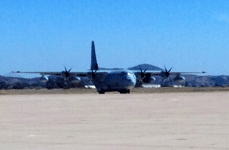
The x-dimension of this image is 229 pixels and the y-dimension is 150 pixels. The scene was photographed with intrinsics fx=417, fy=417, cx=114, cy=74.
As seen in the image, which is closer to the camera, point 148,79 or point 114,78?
point 114,78

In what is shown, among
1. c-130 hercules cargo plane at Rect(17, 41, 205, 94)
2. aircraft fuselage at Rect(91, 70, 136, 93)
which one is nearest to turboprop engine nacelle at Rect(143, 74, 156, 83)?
c-130 hercules cargo plane at Rect(17, 41, 205, 94)

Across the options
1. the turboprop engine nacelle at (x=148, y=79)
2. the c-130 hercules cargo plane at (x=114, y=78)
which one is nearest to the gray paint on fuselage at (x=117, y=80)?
the c-130 hercules cargo plane at (x=114, y=78)

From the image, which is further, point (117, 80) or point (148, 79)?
point (148, 79)

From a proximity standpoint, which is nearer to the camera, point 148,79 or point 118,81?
point 118,81

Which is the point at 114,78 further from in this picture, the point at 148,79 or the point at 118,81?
the point at 148,79

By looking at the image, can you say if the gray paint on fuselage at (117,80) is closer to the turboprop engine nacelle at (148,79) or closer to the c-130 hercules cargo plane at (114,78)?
the c-130 hercules cargo plane at (114,78)

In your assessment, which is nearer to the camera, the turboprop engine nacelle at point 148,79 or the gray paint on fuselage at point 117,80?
the gray paint on fuselage at point 117,80

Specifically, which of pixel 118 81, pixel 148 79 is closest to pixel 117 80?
pixel 118 81

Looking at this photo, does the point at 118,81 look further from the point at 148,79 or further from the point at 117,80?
the point at 148,79

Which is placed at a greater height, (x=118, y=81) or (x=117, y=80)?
(x=117, y=80)

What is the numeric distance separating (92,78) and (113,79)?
5209mm
